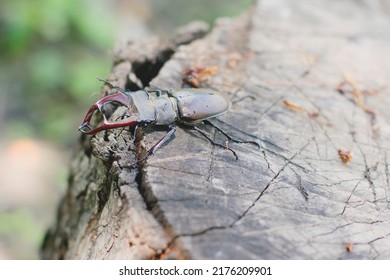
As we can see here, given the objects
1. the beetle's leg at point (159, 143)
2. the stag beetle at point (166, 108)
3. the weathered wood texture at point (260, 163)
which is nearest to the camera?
the weathered wood texture at point (260, 163)

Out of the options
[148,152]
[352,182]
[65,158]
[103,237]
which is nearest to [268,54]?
[352,182]

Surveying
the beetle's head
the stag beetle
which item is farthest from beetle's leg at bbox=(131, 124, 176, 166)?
the beetle's head

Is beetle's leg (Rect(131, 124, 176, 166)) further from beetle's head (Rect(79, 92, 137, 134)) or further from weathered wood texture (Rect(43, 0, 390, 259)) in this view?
→ beetle's head (Rect(79, 92, 137, 134))

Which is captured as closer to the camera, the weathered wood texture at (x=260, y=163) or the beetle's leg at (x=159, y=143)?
the weathered wood texture at (x=260, y=163)

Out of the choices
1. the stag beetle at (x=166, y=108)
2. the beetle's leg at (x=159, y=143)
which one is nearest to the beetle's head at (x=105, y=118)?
the stag beetle at (x=166, y=108)

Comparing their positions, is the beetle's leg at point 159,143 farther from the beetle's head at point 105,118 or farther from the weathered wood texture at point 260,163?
the beetle's head at point 105,118

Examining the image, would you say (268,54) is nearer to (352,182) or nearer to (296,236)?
(352,182)

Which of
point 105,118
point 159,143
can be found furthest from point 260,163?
point 105,118
